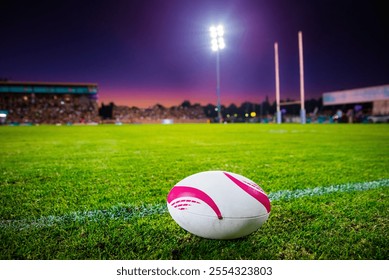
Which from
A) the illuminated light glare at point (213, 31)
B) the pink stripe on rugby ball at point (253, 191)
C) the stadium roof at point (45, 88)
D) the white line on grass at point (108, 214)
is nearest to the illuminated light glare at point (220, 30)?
the illuminated light glare at point (213, 31)

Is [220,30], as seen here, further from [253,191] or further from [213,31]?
[253,191]

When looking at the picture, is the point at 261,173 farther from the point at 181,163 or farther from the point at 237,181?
the point at 237,181

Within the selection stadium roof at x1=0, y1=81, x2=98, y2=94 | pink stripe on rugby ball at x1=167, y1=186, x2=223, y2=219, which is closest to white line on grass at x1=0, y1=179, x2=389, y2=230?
pink stripe on rugby ball at x1=167, y1=186, x2=223, y2=219

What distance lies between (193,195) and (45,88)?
34962 millimetres

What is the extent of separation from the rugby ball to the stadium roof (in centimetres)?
3267

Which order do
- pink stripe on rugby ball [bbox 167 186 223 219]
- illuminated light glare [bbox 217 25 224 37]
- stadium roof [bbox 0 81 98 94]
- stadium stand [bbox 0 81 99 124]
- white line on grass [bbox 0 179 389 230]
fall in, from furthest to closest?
1. stadium stand [bbox 0 81 99 124]
2. stadium roof [bbox 0 81 98 94]
3. illuminated light glare [bbox 217 25 224 37]
4. white line on grass [bbox 0 179 389 230]
5. pink stripe on rugby ball [bbox 167 186 223 219]

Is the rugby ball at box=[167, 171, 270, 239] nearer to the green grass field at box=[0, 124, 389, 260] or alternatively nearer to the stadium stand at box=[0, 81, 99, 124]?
the green grass field at box=[0, 124, 389, 260]

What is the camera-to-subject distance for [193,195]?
50.5 inches

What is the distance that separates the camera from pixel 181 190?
1345 mm

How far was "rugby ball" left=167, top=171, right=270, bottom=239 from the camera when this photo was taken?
1228 millimetres

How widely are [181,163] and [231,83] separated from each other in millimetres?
30952

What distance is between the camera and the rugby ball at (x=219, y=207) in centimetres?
123

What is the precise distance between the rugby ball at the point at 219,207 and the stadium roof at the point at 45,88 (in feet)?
107

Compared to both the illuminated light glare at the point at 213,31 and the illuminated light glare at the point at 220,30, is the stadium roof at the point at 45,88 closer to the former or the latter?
the illuminated light glare at the point at 213,31
